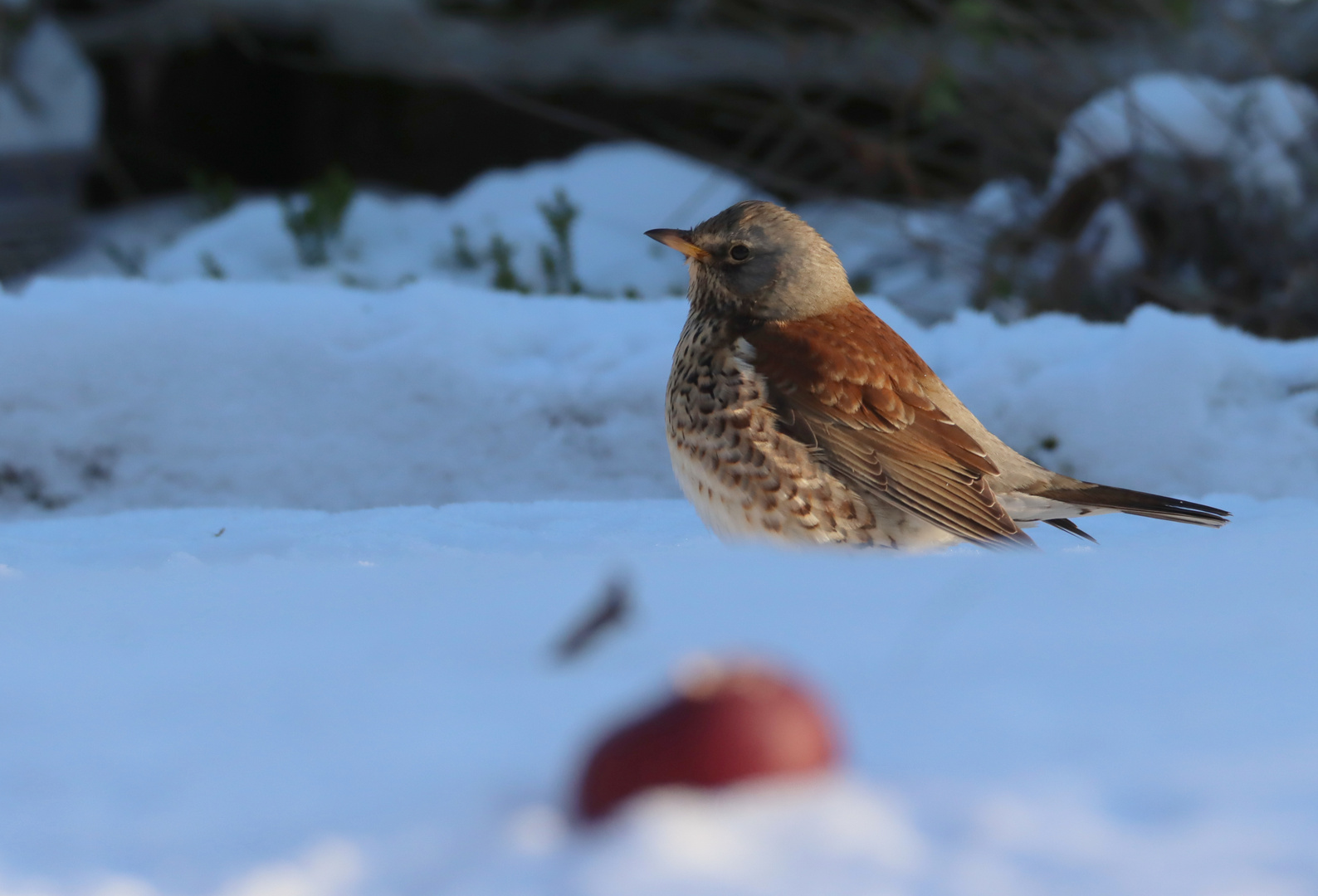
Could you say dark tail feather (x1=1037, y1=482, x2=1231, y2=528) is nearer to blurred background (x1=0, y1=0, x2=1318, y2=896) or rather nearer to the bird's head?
blurred background (x1=0, y1=0, x2=1318, y2=896)

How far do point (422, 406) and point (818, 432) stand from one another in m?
1.12

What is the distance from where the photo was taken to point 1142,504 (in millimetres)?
2645

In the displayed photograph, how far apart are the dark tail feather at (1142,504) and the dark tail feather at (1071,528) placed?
0.06m

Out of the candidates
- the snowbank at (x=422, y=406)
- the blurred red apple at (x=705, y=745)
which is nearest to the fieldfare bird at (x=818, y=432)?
the snowbank at (x=422, y=406)

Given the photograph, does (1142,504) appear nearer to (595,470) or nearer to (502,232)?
(595,470)

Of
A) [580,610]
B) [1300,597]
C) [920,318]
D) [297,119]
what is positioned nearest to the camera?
[580,610]

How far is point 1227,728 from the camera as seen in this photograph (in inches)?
44.6

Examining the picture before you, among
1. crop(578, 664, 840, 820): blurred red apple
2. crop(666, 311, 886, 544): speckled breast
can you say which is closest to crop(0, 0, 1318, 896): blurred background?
crop(578, 664, 840, 820): blurred red apple

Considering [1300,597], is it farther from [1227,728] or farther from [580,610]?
[580,610]

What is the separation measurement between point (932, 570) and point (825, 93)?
6.58 metres

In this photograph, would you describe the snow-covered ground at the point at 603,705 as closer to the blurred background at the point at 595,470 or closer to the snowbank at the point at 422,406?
the blurred background at the point at 595,470

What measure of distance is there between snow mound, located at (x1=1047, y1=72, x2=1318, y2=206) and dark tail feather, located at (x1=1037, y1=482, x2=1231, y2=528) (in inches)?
123

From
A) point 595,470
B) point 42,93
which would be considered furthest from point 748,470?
point 42,93

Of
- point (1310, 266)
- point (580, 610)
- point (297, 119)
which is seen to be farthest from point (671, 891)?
point (297, 119)
